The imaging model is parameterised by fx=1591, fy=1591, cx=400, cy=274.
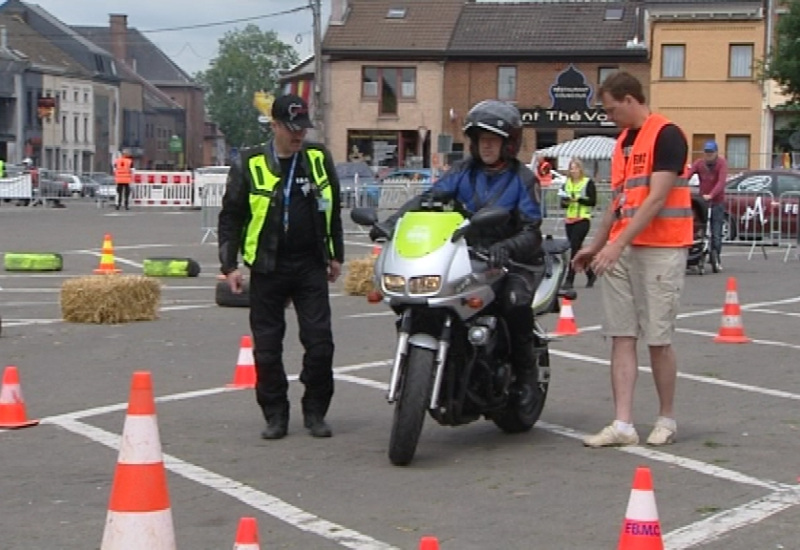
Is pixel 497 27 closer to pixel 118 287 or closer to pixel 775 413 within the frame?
pixel 118 287

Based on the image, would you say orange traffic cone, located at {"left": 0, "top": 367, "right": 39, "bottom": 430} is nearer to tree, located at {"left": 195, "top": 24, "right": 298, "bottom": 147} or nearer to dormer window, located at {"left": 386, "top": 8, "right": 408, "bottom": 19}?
dormer window, located at {"left": 386, "top": 8, "right": 408, "bottom": 19}

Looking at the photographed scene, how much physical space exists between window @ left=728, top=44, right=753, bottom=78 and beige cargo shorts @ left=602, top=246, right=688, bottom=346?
5710 centimetres

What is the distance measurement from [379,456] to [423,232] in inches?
47.9

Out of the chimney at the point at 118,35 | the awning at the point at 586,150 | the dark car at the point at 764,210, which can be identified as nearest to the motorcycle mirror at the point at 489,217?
the dark car at the point at 764,210

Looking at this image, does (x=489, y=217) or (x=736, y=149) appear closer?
(x=489, y=217)

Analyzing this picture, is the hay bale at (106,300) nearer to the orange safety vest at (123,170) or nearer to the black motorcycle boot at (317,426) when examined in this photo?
the black motorcycle boot at (317,426)

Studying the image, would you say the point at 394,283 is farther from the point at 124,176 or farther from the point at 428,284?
the point at 124,176

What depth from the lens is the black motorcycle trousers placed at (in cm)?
891

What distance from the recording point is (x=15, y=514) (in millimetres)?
6961

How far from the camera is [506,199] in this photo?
28.1ft

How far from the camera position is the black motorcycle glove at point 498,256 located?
8203mm

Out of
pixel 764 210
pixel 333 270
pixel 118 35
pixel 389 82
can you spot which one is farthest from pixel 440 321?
pixel 118 35

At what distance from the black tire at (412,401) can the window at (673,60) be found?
191 feet

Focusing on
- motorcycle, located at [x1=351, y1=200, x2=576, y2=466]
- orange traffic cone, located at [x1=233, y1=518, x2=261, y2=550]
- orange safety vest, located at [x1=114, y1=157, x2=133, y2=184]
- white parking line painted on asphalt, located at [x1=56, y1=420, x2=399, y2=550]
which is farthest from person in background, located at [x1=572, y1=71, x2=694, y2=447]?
orange safety vest, located at [x1=114, y1=157, x2=133, y2=184]
